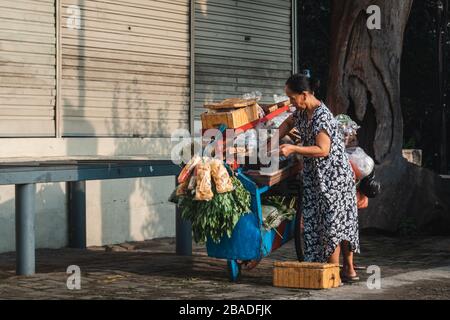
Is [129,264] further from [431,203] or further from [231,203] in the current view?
[431,203]

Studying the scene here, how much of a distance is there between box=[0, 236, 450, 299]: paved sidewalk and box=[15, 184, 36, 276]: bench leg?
175 millimetres

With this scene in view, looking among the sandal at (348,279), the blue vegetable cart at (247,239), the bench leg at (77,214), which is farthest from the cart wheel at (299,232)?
the bench leg at (77,214)

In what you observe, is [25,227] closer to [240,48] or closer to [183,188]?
[183,188]

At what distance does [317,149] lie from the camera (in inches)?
327

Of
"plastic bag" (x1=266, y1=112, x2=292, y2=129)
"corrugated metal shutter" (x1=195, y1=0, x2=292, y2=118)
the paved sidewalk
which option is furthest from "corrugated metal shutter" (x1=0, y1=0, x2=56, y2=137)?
"plastic bag" (x1=266, y1=112, x2=292, y2=129)

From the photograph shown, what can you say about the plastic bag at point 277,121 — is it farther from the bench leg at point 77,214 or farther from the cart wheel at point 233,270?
the bench leg at point 77,214

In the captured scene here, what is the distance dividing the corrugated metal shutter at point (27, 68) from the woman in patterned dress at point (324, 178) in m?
4.19

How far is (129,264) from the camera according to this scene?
10336mm

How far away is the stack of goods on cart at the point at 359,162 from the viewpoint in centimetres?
912

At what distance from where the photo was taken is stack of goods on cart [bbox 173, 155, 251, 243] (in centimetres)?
838

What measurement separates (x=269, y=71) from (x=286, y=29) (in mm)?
807

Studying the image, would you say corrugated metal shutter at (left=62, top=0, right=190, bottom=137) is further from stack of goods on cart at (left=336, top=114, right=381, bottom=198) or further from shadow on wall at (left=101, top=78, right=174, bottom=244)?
stack of goods on cart at (left=336, top=114, right=381, bottom=198)

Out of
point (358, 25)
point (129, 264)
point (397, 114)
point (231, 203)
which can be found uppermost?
point (358, 25)

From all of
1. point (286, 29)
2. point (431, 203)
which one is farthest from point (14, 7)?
point (431, 203)
